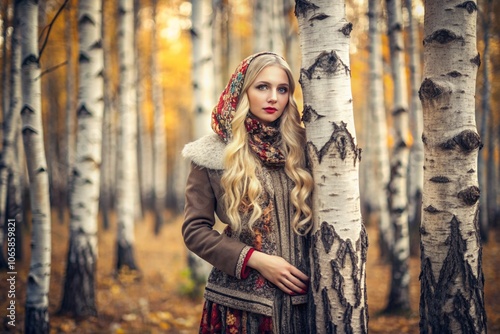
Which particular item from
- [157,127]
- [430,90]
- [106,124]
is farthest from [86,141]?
[106,124]

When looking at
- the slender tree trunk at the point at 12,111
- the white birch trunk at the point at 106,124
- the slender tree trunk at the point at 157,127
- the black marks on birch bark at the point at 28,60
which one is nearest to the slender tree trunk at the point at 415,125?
the black marks on birch bark at the point at 28,60

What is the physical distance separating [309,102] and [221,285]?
4.01ft

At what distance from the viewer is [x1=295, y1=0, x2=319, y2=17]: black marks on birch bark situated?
74.3 inches

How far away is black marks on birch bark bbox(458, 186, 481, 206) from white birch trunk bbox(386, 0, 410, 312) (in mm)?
3632

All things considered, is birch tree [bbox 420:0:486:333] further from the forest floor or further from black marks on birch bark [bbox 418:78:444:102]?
the forest floor

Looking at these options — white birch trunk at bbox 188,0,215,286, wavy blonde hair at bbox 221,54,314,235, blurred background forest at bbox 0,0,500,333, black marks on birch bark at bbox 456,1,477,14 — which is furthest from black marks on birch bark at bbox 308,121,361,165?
white birch trunk at bbox 188,0,215,286

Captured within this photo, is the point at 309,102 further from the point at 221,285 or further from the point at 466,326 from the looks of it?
the point at 466,326

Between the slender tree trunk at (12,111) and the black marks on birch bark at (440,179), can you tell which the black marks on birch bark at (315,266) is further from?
the slender tree trunk at (12,111)

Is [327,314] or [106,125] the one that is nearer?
[327,314]

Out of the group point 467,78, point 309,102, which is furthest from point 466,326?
point 309,102

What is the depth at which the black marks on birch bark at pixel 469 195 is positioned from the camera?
1896 mm

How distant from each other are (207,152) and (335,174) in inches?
32.0

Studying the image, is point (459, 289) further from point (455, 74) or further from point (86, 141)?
point (86, 141)

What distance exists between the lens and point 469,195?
1896 mm
